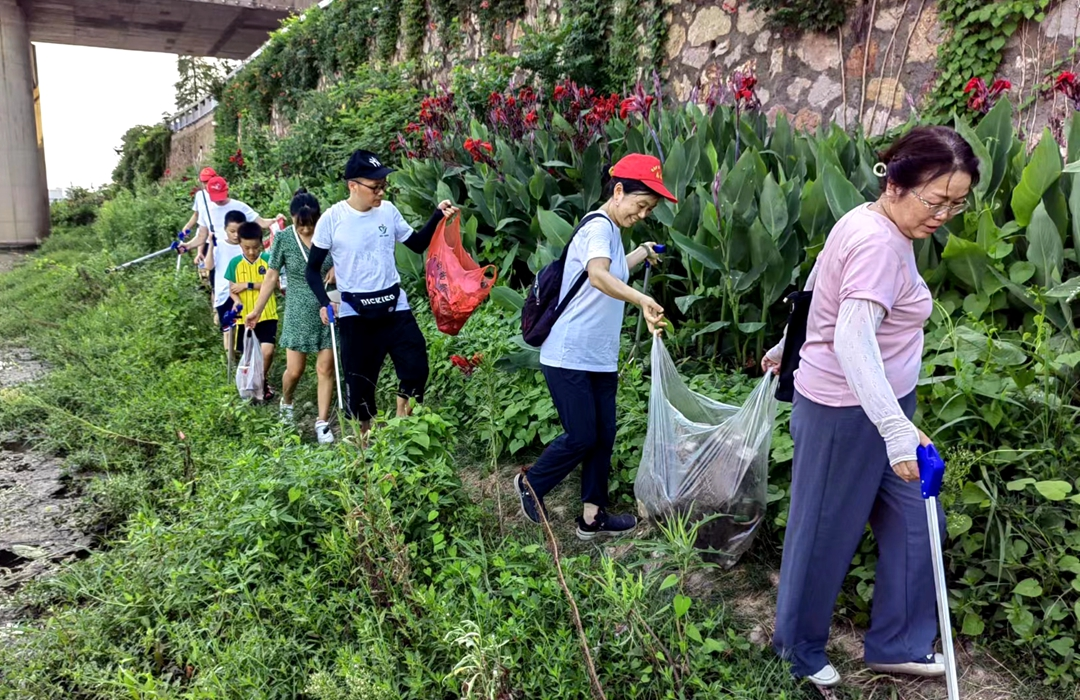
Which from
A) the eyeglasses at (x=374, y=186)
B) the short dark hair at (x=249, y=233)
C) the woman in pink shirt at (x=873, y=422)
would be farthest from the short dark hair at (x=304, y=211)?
the woman in pink shirt at (x=873, y=422)

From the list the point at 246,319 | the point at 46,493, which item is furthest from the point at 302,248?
the point at 46,493

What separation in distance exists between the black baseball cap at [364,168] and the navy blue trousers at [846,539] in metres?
2.38

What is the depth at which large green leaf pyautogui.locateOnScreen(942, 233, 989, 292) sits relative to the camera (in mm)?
2953

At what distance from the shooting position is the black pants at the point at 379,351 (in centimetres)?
402

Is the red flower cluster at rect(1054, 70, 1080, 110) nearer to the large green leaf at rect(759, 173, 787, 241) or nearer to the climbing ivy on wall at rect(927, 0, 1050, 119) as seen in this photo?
the large green leaf at rect(759, 173, 787, 241)

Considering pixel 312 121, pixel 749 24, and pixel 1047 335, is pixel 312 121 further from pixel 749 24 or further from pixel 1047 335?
pixel 1047 335

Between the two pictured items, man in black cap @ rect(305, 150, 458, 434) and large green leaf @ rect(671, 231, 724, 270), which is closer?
large green leaf @ rect(671, 231, 724, 270)

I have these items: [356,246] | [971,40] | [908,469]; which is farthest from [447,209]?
[971,40]

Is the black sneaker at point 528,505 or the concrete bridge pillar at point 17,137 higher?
the concrete bridge pillar at point 17,137

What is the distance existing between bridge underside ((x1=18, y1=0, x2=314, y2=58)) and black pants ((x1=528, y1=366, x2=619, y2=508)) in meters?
18.7

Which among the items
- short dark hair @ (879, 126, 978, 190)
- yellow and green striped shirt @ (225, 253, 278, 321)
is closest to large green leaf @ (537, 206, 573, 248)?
yellow and green striped shirt @ (225, 253, 278, 321)

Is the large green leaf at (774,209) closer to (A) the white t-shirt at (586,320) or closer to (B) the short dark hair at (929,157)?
(A) the white t-shirt at (586,320)

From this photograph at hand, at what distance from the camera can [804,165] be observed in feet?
12.8

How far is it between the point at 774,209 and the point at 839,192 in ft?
0.96
